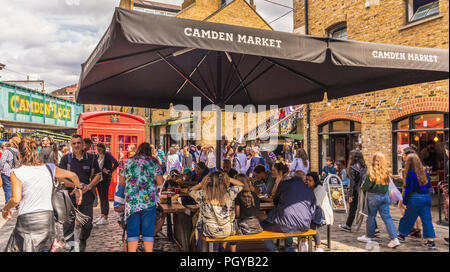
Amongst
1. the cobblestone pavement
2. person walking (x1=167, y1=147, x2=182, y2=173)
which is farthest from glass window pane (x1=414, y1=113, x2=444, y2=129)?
person walking (x1=167, y1=147, x2=182, y2=173)

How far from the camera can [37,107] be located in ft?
72.5

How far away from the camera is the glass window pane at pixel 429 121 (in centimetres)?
956

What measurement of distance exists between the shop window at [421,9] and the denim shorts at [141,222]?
949cm

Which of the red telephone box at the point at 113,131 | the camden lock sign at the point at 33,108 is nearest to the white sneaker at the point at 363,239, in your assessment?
the red telephone box at the point at 113,131

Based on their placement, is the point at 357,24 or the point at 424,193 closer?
the point at 424,193

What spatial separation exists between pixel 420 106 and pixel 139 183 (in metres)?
8.61

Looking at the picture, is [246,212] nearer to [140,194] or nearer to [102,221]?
[140,194]

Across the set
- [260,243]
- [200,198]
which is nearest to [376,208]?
[260,243]

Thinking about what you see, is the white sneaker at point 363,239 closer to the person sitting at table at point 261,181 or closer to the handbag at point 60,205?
the person sitting at table at point 261,181

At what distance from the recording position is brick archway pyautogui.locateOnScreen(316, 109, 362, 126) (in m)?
12.0

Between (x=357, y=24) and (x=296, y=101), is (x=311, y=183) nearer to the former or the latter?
(x=296, y=101)
